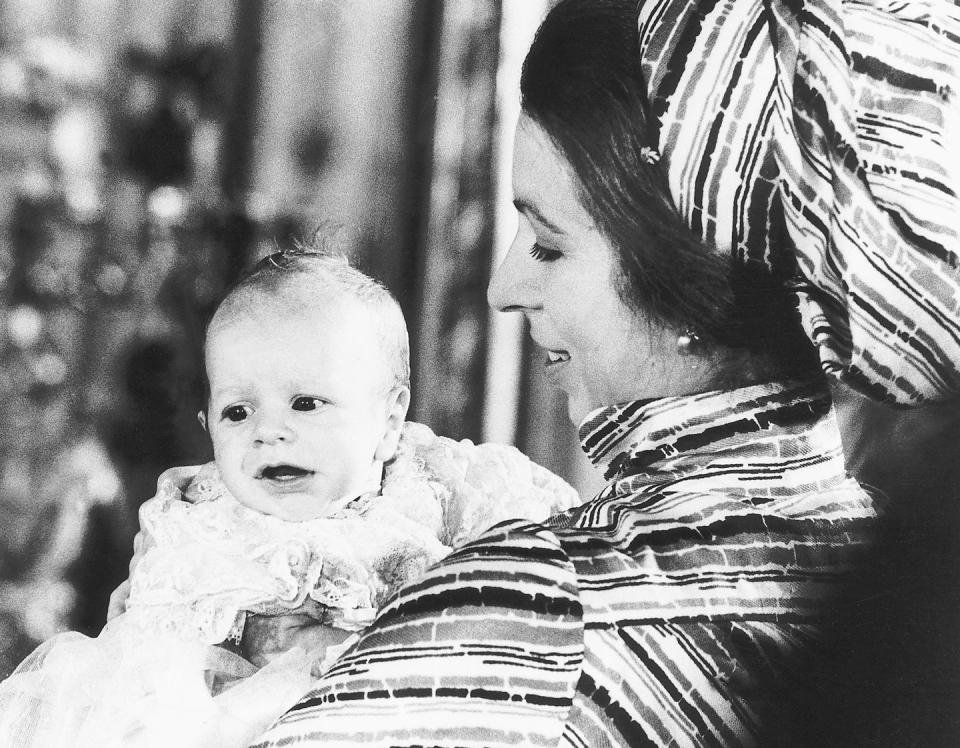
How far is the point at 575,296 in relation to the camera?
Answer: 0.71m

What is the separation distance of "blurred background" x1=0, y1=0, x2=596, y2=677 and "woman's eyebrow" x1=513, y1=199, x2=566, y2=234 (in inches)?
12.9

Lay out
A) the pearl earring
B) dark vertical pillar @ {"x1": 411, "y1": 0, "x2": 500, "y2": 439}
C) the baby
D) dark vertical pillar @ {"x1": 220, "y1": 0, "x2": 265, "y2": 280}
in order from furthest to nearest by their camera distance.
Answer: dark vertical pillar @ {"x1": 411, "y1": 0, "x2": 500, "y2": 439} < dark vertical pillar @ {"x1": 220, "y1": 0, "x2": 265, "y2": 280} < the baby < the pearl earring

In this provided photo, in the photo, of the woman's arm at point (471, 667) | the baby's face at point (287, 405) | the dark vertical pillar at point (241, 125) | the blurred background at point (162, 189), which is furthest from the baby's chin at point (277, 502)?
the woman's arm at point (471, 667)

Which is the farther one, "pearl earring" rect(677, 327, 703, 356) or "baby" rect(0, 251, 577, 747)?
"baby" rect(0, 251, 577, 747)

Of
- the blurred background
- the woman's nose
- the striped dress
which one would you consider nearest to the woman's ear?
the blurred background

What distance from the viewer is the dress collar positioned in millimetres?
656

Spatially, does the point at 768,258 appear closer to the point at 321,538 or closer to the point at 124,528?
the point at 321,538

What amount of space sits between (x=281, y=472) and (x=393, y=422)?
14 cm

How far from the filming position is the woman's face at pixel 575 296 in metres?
0.68

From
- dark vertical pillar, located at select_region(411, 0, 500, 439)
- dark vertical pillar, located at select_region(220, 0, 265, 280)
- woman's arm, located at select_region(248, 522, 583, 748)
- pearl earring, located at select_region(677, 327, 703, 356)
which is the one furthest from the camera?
dark vertical pillar, located at select_region(411, 0, 500, 439)

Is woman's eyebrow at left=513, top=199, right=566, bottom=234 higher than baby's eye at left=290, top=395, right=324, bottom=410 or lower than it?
higher

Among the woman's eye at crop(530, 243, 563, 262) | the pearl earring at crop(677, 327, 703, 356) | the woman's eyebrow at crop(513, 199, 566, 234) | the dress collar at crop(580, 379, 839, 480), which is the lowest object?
the dress collar at crop(580, 379, 839, 480)

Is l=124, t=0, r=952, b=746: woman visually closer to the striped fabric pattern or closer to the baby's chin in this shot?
the striped fabric pattern

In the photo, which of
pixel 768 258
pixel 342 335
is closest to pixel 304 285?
pixel 342 335
